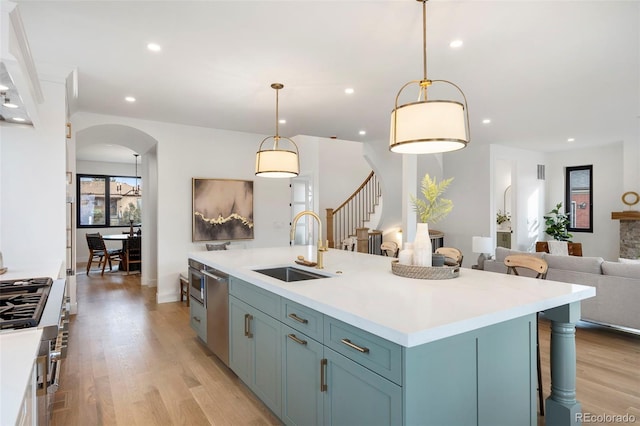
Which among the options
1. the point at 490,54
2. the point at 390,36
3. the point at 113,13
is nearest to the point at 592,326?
the point at 490,54

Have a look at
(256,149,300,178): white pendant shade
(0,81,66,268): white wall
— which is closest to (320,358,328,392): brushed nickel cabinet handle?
(256,149,300,178): white pendant shade

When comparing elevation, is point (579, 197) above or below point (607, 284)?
above

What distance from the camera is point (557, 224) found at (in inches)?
335

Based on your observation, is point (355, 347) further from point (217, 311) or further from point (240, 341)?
point (217, 311)

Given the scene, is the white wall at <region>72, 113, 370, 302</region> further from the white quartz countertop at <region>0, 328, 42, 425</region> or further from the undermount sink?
the white quartz countertop at <region>0, 328, 42, 425</region>

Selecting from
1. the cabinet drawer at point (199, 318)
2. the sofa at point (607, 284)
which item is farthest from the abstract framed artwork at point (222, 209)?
the sofa at point (607, 284)

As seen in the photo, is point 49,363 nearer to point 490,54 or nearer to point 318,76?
point 318,76

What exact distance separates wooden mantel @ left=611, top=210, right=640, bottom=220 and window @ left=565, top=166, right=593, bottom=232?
1063 mm

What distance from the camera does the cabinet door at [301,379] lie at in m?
1.86

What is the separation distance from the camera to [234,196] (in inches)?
242

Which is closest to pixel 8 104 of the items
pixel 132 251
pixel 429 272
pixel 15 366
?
pixel 15 366

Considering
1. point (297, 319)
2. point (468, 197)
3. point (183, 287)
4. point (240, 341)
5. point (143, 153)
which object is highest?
point (143, 153)

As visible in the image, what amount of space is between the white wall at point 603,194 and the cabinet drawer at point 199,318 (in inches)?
330

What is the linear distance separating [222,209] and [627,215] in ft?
24.6
